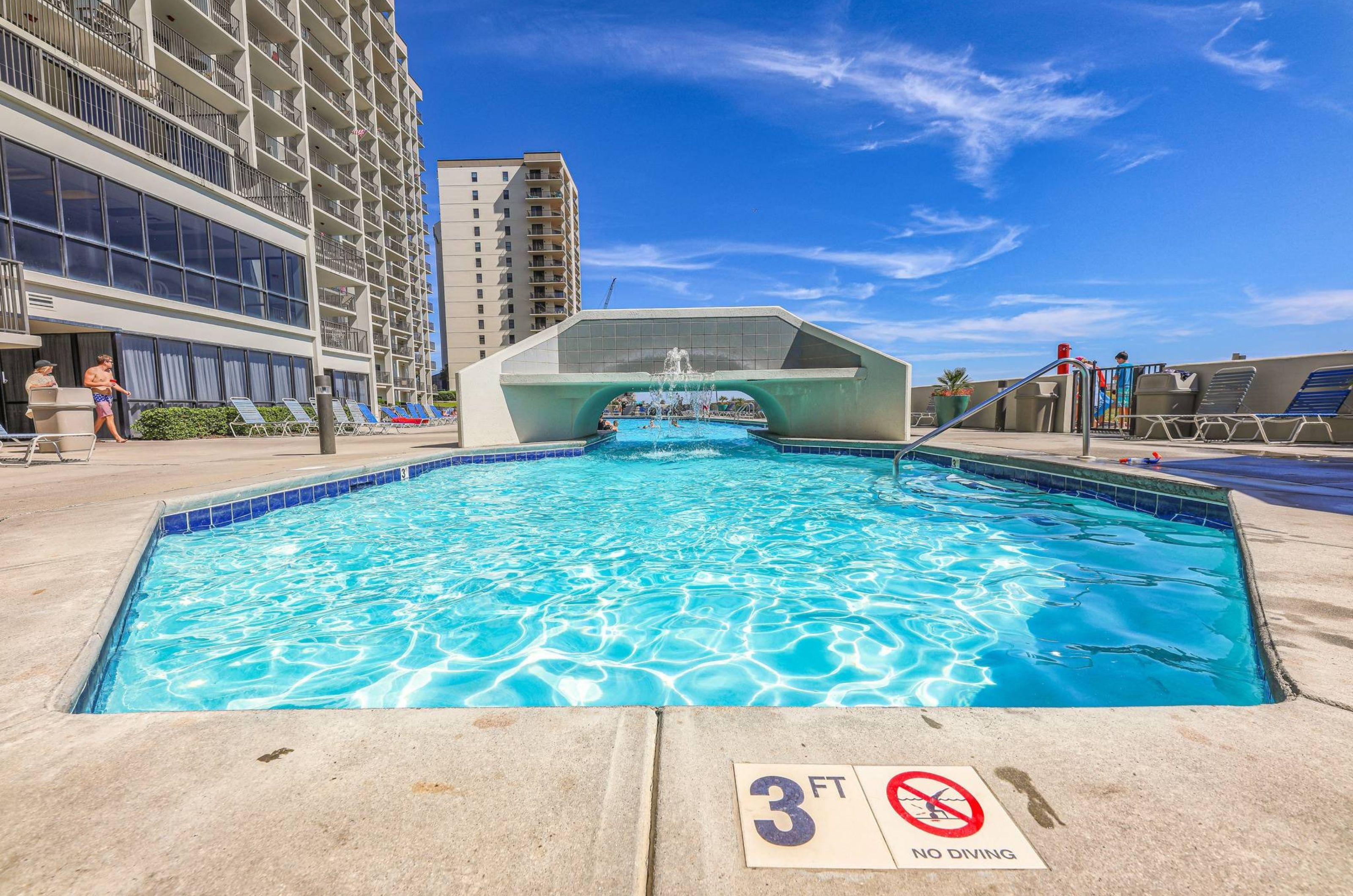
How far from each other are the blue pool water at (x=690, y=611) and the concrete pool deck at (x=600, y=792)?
3.96 ft

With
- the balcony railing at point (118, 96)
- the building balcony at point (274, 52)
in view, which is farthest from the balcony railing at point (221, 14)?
the balcony railing at point (118, 96)

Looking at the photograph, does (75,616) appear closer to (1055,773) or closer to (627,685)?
(627,685)

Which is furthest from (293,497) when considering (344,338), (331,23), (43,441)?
(331,23)

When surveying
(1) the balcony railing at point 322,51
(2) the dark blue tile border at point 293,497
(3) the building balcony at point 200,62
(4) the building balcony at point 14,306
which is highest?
(1) the balcony railing at point 322,51

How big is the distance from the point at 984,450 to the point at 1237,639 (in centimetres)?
757

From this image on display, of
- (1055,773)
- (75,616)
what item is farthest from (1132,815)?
(75,616)

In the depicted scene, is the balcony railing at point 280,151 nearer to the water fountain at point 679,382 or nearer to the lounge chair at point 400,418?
the lounge chair at point 400,418

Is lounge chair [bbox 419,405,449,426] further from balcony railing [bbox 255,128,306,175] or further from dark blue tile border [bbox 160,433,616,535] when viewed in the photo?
dark blue tile border [bbox 160,433,616,535]

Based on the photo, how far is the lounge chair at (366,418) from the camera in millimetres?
18920

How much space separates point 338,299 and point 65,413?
83.4 feet

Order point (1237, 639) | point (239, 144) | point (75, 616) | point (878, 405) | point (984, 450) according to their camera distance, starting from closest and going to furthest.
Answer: point (75, 616) < point (1237, 639) < point (984, 450) < point (878, 405) < point (239, 144)

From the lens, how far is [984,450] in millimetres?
10391

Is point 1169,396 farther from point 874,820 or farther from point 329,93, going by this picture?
point 329,93

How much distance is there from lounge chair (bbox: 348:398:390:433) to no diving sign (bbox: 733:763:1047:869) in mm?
20677
